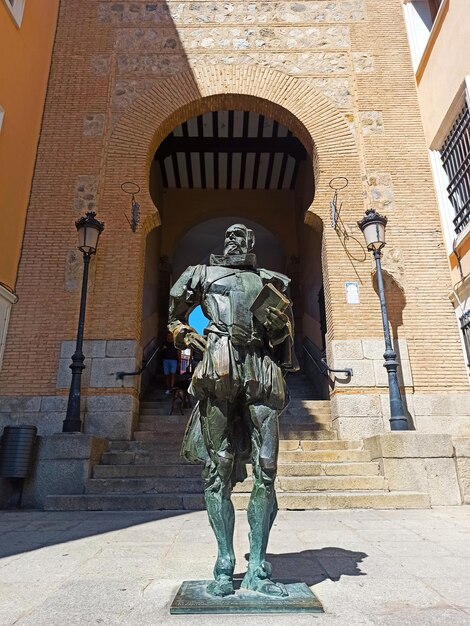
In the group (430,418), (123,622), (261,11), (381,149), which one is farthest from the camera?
(261,11)

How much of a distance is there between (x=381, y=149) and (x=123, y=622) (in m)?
8.85

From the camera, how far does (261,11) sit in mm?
9922

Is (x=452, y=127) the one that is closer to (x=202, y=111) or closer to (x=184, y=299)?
(x=202, y=111)

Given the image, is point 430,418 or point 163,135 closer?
point 430,418

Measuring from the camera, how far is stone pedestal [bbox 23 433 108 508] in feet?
18.6

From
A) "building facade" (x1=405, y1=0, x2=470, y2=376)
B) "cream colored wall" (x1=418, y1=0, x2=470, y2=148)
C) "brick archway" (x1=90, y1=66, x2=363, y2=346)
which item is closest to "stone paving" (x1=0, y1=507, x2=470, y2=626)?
"building facade" (x1=405, y1=0, x2=470, y2=376)

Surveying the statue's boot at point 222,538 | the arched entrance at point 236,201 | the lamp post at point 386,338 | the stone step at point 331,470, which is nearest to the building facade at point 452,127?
the lamp post at point 386,338

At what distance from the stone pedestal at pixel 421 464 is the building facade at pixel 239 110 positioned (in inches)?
49.8

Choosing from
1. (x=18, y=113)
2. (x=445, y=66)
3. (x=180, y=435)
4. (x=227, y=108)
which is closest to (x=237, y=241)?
(x=180, y=435)

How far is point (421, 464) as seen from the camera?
564 centimetres

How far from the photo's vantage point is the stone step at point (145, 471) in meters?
5.92

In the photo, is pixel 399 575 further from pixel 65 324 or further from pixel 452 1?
pixel 452 1

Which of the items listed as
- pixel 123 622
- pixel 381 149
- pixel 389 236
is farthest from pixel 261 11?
pixel 123 622

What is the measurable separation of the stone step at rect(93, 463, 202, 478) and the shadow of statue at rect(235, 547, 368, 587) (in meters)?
2.93
